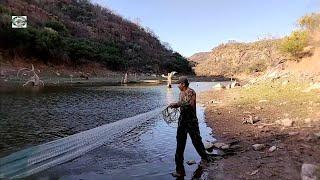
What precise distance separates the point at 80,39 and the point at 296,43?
53298 mm

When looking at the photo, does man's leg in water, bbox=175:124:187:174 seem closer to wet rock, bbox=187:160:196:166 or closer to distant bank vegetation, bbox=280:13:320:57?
wet rock, bbox=187:160:196:166

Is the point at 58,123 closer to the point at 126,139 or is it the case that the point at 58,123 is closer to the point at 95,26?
the point at 126,139

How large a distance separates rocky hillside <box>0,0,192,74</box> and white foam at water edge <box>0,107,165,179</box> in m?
54.5

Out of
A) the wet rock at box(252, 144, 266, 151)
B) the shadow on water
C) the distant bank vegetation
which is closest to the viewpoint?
the shadow on water

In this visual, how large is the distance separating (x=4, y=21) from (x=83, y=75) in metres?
16.7

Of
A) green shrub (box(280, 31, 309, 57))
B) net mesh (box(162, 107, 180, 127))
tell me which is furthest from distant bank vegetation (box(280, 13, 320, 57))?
net mesh (box(162, 107, 180, 127))

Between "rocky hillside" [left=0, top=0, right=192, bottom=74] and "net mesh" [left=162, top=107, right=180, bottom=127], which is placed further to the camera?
"rocky hillside" [left=0, top=0, right=192, bottom=74]

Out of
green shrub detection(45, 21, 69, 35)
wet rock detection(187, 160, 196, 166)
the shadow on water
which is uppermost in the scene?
green shrub detection(45, 21, 69, 35)

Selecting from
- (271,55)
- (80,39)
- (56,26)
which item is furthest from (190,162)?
(271,55)

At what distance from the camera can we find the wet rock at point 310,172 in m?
7.96

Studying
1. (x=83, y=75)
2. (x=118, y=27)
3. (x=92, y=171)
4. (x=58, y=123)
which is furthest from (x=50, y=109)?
(x=118, y=27)

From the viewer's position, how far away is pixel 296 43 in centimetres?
5459

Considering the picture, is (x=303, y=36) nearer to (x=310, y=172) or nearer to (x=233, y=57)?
(x=310, y=172)

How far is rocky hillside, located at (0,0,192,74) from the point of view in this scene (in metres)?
68.7
